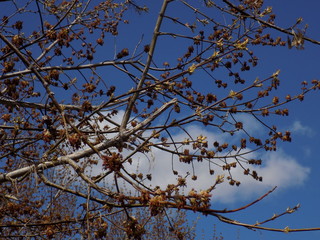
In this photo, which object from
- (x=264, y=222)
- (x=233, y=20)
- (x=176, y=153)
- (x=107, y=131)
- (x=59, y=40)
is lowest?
(x=264, y=222)

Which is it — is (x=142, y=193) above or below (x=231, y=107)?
below

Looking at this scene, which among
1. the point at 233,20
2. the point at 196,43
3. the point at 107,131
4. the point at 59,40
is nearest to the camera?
the point at 59,40

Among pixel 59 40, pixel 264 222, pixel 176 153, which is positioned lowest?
pixel 264 222

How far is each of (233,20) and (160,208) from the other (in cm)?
480

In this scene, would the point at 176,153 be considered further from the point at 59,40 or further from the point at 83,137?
the point at 83,137

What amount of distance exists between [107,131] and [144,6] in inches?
102

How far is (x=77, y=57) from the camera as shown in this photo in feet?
22.2

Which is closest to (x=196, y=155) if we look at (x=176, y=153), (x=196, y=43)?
(x=176, y=153)

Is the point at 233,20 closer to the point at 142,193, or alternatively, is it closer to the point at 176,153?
the point at 176,153

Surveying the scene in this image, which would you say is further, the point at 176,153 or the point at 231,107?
the point at 231,107

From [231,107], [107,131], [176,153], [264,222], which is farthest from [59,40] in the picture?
[264,222]

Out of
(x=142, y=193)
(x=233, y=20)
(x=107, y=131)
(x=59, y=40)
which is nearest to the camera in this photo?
(x=142, y=193)

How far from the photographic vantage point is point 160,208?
8.58 feet

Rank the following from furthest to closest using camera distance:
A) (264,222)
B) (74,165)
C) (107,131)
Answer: (107,131) → (74,165) → (264,222)
